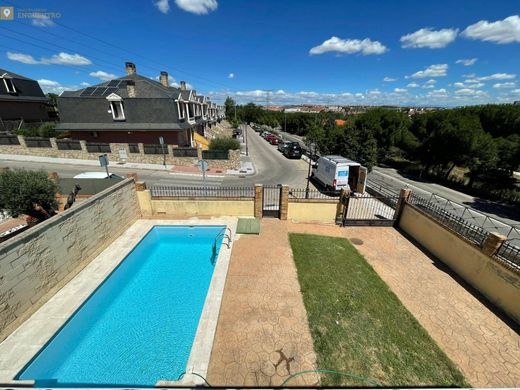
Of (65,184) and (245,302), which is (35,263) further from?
(65,184)

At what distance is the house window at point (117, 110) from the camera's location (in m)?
27.1

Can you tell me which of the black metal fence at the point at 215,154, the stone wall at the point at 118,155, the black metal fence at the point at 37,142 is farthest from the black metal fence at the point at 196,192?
the black metal fence at the point at 37,142

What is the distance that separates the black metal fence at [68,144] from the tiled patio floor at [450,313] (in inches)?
1211

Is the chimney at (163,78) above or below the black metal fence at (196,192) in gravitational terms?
above

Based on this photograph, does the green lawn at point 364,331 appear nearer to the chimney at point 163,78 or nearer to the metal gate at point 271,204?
the metal gate at point 271,204

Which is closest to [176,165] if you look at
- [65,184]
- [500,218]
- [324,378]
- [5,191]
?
[65,184]

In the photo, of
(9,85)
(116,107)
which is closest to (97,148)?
(116,107)

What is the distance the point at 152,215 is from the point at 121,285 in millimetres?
5760

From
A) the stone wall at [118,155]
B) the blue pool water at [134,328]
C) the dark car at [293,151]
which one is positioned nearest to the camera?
the blue pool water at [134,328]

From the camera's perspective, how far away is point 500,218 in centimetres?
1639

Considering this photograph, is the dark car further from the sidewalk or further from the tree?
the tree

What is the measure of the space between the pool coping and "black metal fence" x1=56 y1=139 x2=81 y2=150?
2081 centimetres

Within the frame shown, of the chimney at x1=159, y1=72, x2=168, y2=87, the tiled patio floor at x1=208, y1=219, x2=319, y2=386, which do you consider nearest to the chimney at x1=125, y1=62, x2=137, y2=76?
the chimney at x1=159, y1=72, x2=168, y2=87

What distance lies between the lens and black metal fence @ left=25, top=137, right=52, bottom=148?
979 inches
